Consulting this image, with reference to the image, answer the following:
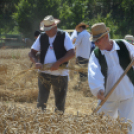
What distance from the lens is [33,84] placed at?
3553 mm

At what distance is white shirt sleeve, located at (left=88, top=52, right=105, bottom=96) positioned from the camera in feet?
8.00

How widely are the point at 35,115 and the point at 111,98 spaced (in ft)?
3.08

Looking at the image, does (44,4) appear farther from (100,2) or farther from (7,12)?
(100,2)

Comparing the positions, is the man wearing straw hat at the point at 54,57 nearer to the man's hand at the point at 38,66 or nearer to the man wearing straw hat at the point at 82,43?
the man's hand at the point at 38,66

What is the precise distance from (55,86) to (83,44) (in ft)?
10.8

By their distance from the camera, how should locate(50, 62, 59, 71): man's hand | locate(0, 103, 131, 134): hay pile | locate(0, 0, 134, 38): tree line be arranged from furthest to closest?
locate(0, 0, 134, 38): tree line, locate(50, 62, 59, 71): man's hand, locate(0, 103, 131, 134): hay pile

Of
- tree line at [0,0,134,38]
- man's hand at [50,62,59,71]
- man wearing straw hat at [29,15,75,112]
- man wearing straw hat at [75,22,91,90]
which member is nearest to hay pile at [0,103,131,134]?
man's hand at [50,62,59,71]

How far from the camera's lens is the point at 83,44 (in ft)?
21.1

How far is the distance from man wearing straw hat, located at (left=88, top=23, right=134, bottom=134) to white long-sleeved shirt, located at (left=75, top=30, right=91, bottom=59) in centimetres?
379

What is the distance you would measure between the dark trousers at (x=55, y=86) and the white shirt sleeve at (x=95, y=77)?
0.82 m

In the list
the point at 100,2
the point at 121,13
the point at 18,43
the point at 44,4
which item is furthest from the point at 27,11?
the point at 121,13

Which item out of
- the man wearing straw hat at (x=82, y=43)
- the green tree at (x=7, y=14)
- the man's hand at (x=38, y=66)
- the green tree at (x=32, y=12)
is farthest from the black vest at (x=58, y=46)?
the green tree at (x=32, y=12)

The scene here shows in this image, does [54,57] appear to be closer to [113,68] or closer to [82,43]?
[113,68]

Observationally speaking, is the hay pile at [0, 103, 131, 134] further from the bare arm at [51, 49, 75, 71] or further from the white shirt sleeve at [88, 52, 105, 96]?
the bare arm at [51, 49, 75, 71]
